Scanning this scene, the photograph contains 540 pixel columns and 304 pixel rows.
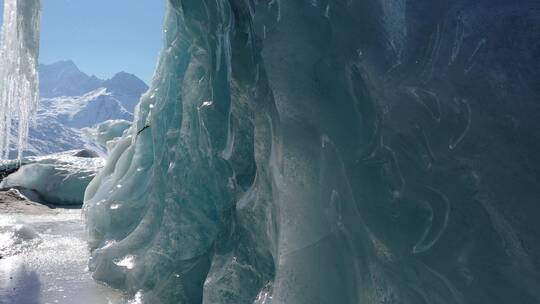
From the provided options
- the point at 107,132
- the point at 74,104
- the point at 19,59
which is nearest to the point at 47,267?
the point at 19,59

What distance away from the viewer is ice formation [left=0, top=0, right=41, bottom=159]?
5031 millimetres

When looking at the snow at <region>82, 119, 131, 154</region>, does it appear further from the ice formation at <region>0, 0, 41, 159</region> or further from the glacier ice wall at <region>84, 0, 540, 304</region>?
the glacier ice wall at <region>84, 0, 540, 304</region>

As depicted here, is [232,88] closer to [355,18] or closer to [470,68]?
[355,18]

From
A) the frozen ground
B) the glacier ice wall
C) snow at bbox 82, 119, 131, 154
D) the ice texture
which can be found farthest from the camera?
snow at bbox 82, 119, 131, 154

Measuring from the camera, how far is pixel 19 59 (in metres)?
5.25

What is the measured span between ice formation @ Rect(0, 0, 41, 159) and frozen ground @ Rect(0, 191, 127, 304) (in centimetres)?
161

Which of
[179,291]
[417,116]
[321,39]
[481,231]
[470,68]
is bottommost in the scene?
[179,291]

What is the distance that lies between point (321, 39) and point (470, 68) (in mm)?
605

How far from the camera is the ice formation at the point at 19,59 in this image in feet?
16.5

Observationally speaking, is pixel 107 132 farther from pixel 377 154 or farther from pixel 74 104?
pixel 74 104

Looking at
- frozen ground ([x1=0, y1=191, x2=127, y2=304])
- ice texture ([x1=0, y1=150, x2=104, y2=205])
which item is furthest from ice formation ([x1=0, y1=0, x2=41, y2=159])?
ice texture ([x1=0, y1=150, x2=104, y2=205])

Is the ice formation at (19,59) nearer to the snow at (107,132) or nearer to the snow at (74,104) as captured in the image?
the snow at (107,132)

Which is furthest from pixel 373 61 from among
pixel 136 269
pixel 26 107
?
pixel 26 107

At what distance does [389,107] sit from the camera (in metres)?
1.37
